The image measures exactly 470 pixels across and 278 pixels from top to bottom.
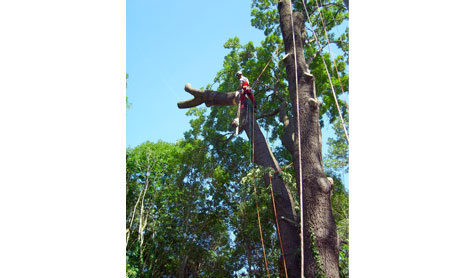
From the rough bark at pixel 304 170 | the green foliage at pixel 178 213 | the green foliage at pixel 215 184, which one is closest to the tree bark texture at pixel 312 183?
the rough bark at pixel 304 170

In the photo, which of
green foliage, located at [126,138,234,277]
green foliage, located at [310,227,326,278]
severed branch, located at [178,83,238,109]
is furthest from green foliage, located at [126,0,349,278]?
green foliage, located at [310,227,326,278]

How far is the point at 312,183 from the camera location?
385 cm

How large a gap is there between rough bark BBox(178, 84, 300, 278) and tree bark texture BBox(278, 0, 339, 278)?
1.77ft

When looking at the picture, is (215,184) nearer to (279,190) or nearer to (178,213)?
(178,213)

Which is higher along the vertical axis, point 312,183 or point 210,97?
point 210,97

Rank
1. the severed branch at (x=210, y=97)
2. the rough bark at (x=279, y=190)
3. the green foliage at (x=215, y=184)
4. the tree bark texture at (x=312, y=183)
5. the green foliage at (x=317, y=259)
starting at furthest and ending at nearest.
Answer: the green foliage at (x=215, y=184)
the severed branch at (x=210, y=97)
the rough bark at (x=279, y=190)
the tree bark texture at (x=312, y=183)
the green foliage at (x=317, y=259)


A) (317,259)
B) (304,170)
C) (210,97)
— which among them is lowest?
(317,259)

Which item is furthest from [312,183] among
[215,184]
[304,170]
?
[215,184]

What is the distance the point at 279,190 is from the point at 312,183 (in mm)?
956

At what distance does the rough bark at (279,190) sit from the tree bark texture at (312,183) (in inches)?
21.2

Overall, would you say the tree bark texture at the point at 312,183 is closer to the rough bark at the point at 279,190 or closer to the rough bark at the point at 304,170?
the rough bark at the point at 304,170

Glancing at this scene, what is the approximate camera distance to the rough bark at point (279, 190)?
4.19 m

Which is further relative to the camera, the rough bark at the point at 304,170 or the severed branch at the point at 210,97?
the severed branch at the point at 210,97
